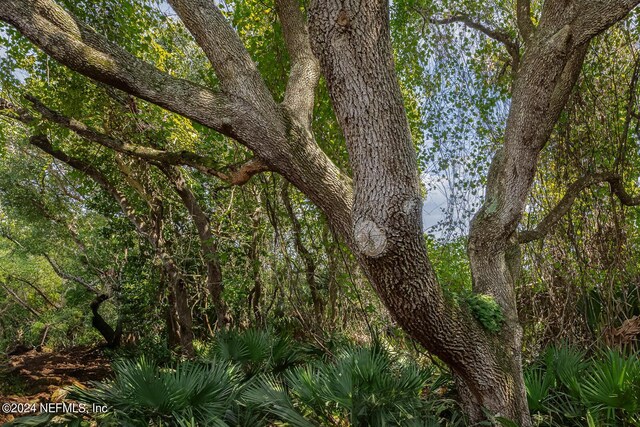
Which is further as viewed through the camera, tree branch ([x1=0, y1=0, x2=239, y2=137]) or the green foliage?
tree branch ([x1=0, y1=0, x2=239, y2=137])

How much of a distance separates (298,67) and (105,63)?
1802mm

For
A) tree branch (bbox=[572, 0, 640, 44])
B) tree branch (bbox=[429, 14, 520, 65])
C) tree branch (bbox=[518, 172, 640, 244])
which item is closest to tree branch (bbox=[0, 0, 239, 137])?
tree branch (bbox=[572, 0, 640, 44])

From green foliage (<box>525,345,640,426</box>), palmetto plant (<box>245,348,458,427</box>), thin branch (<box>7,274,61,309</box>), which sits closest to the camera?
green foliage (<box>525,345,640,426</box>)

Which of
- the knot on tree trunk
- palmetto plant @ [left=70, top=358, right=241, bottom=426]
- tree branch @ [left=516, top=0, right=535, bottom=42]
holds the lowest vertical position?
palmetto plant @ [left=70, top=358, right=241, bottom=426]

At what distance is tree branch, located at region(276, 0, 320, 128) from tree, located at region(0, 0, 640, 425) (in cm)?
2

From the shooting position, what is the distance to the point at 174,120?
6.28 metres

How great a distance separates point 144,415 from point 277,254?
2902mm

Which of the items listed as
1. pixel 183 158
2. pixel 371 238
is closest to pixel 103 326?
pixel 183 158

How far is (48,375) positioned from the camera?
24.3 ft

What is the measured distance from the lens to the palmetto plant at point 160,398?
299cm

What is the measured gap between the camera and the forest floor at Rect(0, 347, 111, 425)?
18.9 feet

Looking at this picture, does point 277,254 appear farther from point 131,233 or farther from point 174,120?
point 131,233

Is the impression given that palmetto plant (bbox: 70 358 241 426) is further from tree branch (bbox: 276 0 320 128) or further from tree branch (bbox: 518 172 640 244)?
tree branch (bbox: 518 172 640 244)

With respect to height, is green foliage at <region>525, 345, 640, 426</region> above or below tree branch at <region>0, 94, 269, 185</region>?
below
